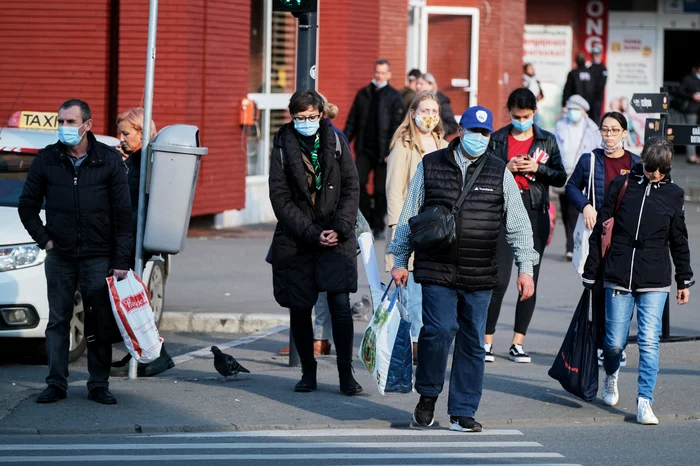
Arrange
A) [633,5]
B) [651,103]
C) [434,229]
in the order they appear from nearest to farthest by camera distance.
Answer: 1. [434,229]
2. [651,103]
3. [633,5]

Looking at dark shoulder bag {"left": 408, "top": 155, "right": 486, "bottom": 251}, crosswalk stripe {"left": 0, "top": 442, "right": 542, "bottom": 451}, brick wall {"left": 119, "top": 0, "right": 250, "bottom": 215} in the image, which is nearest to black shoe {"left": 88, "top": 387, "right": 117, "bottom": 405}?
crosswalk stripe {"left": 0, "top": 442, "right": 542, "bottom": 451}

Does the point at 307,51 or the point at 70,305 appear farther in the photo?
the point at 307,51

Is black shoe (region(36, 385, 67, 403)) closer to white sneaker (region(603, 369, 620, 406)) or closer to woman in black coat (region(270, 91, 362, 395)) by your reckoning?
woman in black coat (region(270, 91, 362, 395))

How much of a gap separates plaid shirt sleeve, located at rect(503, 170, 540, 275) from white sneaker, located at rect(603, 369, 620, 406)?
117 centimetres

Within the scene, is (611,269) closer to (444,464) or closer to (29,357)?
(444,464)

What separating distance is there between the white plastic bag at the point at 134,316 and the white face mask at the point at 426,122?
2.53 m

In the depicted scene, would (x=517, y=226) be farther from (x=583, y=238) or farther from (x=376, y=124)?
(x=376, y=124)

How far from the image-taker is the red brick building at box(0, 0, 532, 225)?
1570cm

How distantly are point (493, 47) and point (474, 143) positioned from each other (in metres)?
17.5

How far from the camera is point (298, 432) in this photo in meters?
7.83

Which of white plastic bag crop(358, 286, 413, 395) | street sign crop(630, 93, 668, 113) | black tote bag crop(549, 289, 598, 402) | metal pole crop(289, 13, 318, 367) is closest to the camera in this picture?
white plastic bag crop(358, 286, 413, 395)

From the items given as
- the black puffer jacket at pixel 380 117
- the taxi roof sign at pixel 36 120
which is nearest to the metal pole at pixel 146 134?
the taxi roof sign at pixel 36 120

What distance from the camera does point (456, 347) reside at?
7789 millimetres

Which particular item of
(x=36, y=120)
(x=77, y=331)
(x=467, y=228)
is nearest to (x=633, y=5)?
(x=36, y=120)
